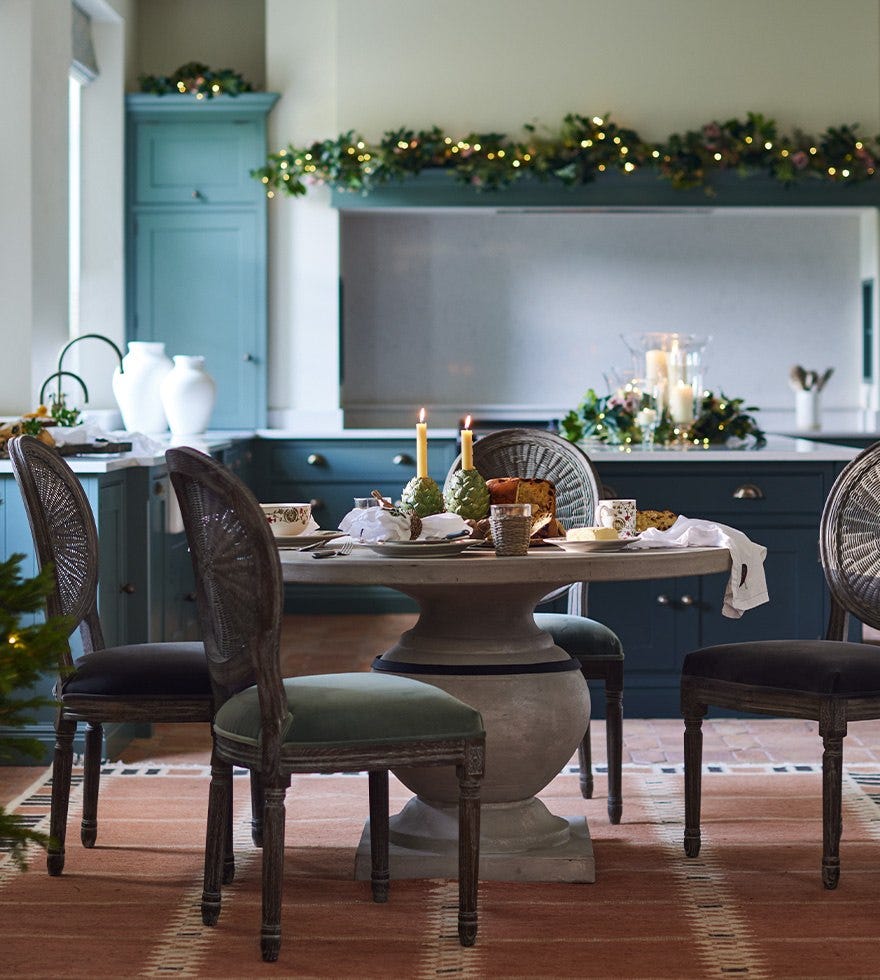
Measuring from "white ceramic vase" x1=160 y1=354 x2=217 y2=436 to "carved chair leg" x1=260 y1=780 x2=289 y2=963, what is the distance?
3.69 meters

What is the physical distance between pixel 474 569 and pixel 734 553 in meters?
0.55

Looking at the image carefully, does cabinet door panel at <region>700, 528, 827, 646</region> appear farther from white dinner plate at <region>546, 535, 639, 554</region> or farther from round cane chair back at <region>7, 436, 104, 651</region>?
round cane chair back at <region>7, 436, 104, 651</region>

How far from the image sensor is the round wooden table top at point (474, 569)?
245cm

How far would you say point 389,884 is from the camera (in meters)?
2.80

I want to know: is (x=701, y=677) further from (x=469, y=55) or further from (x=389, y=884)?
(x=469, y=55)

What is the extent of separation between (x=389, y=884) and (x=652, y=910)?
504 millimetres

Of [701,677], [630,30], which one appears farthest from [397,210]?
[701,677]

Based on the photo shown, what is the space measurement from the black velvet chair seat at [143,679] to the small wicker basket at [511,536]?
692mm

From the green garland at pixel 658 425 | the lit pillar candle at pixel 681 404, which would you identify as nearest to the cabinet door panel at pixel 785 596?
the green garland at pixel 658 425

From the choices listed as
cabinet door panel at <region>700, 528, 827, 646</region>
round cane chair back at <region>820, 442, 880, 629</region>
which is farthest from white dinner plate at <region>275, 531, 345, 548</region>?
cabinet door panel at <region>700, 528, 827, 646</region>

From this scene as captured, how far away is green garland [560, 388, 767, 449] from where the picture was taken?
4.89 metres

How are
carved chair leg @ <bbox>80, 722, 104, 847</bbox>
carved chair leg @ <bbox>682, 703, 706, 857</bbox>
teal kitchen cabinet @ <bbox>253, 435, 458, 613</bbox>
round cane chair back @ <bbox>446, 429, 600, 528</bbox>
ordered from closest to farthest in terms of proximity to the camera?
1. carved chair leg @ <bbox>682, 703, 706, 857</bbox>
2. carved chair leg @ <bbox>80, 722, 104, 847</bbox>
3. round cane chair back @ <bbox>446, 429, 600, 528</bbox>
4. teal kitchen cabinet @ <bbox>253, 435, 458, 613</bbox>

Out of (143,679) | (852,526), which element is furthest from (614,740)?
(143,679)

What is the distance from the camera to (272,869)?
7.75 feet
